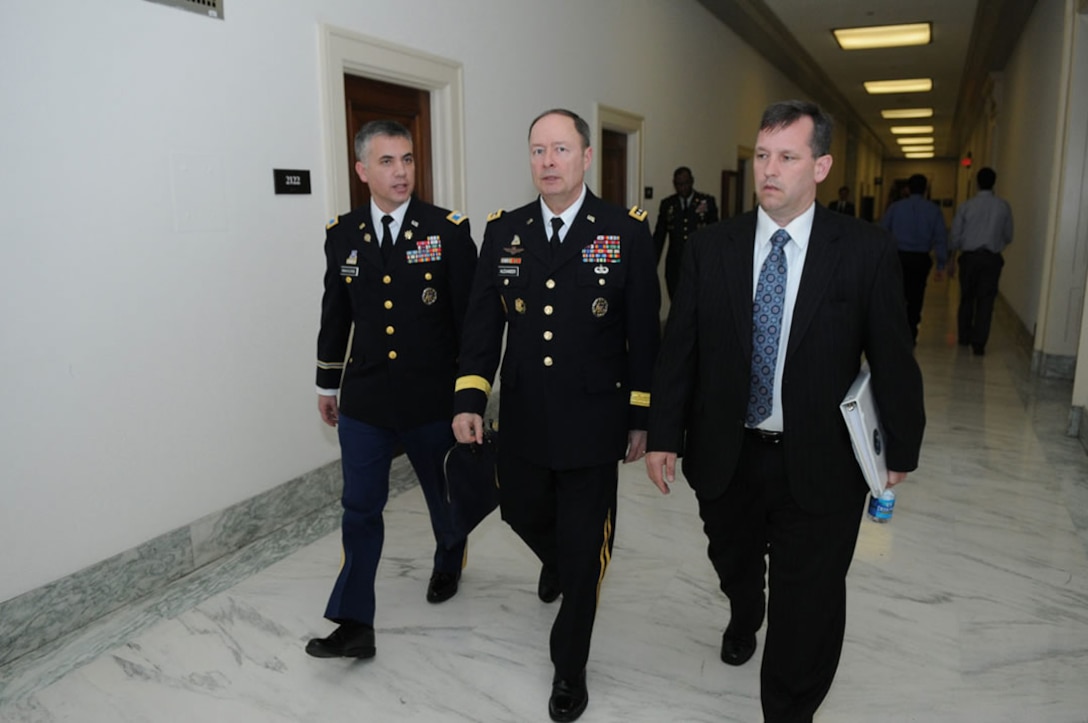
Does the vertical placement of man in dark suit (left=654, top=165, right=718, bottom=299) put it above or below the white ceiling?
below

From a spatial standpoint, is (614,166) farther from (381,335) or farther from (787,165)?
(787,165)

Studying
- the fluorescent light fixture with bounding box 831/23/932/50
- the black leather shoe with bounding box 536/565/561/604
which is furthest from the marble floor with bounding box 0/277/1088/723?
the fluorescent light fixture with bounding box 831/23/932/50

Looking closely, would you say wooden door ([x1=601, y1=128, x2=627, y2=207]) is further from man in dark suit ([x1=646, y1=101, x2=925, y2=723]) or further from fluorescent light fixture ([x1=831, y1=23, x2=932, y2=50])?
man in dark suit ([x1=646, y1=101, x2=925, y2=723])

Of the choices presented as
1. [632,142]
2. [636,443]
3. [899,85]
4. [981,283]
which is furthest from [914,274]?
[899,85]

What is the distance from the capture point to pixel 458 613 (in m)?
2.96

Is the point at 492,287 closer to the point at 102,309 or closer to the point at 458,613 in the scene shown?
the point at 458,613

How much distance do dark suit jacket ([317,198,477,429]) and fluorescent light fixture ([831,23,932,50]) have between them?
380 inches

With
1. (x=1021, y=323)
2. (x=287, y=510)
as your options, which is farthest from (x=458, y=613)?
(x=1021, y=323)

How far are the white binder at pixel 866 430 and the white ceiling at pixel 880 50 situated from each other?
8.46 meters

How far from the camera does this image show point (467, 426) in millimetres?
2383

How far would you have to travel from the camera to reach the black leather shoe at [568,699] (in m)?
2.32

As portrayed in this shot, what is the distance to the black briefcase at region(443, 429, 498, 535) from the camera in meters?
2.57

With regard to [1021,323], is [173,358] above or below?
above

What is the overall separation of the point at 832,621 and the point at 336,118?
3.00 m
